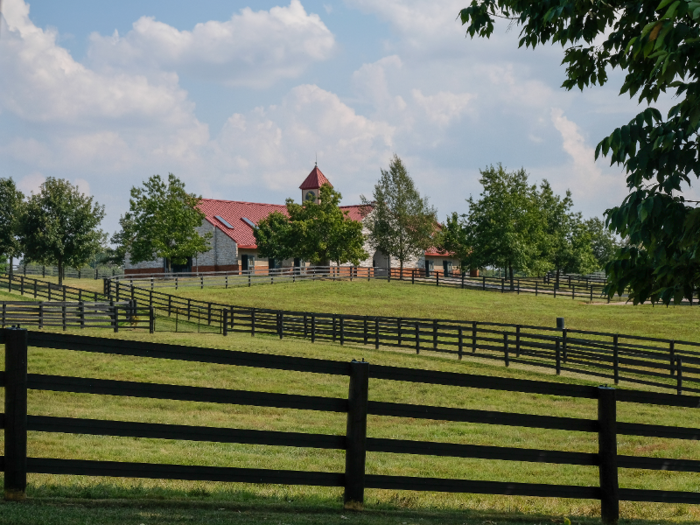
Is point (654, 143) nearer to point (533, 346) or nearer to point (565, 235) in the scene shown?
point (533, 346)

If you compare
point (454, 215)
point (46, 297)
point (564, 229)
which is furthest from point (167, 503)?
point (564, 229)

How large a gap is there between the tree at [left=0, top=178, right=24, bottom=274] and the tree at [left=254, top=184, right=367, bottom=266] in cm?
2104

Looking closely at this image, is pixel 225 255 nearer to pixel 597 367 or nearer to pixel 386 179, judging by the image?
pixel 386 179

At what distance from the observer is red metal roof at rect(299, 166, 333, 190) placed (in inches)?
3155

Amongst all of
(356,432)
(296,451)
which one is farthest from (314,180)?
(356,432)

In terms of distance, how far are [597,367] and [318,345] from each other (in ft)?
34.4

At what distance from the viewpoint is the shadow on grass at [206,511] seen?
4934mm

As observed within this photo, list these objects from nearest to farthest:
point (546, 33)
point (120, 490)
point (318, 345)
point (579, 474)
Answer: point (120, 490), point (546, 33), point (579, 474), point (318, 345)

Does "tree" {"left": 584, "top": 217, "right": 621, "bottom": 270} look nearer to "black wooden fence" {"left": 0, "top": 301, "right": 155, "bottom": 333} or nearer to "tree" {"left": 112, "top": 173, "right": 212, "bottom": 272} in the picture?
"tree" {"left": 112, "top": 173, "right": 212, "bottom": 272}

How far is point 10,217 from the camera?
203ft

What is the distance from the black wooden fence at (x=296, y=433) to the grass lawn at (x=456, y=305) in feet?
107

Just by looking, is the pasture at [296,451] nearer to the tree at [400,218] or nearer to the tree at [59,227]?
the tree at [59,227]

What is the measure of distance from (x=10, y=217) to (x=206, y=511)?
2487 inches

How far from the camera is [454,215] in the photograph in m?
67.8
